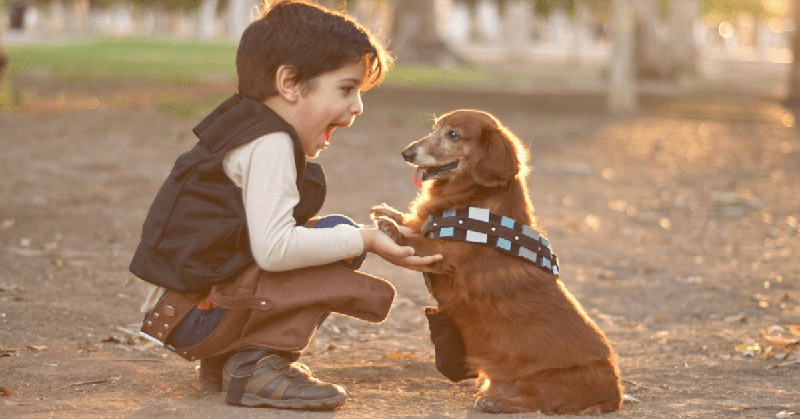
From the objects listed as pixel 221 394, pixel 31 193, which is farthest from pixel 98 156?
pixel 221 394

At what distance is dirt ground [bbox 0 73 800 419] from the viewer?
424cm

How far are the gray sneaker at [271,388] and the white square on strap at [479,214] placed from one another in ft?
2.77

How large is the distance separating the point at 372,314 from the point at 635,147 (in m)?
10.9

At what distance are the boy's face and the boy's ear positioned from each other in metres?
0.04

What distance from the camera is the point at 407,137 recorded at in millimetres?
14047

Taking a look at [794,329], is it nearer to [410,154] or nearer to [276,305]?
[410,154]

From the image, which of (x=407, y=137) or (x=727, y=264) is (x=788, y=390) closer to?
(x=727, y=264)

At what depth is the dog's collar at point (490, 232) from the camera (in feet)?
12.7

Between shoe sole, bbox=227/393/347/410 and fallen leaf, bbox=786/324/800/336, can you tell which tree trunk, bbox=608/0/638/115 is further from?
shoe sole, bbox=227/393/347/410

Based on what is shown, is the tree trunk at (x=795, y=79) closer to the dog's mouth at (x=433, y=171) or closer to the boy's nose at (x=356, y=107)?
the dog's mouth at (x=433, y=171)

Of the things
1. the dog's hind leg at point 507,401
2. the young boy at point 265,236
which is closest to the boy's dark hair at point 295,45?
the young boy at point 265,236

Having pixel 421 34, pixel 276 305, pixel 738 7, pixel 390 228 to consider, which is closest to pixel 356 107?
pixel 390 228

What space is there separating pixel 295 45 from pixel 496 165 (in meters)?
0.90

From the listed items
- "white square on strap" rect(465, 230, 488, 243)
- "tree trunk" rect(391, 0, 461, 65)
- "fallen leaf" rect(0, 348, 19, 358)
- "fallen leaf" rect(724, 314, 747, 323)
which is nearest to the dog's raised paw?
"white square on strap" rect(465, 230, 488, 243)
